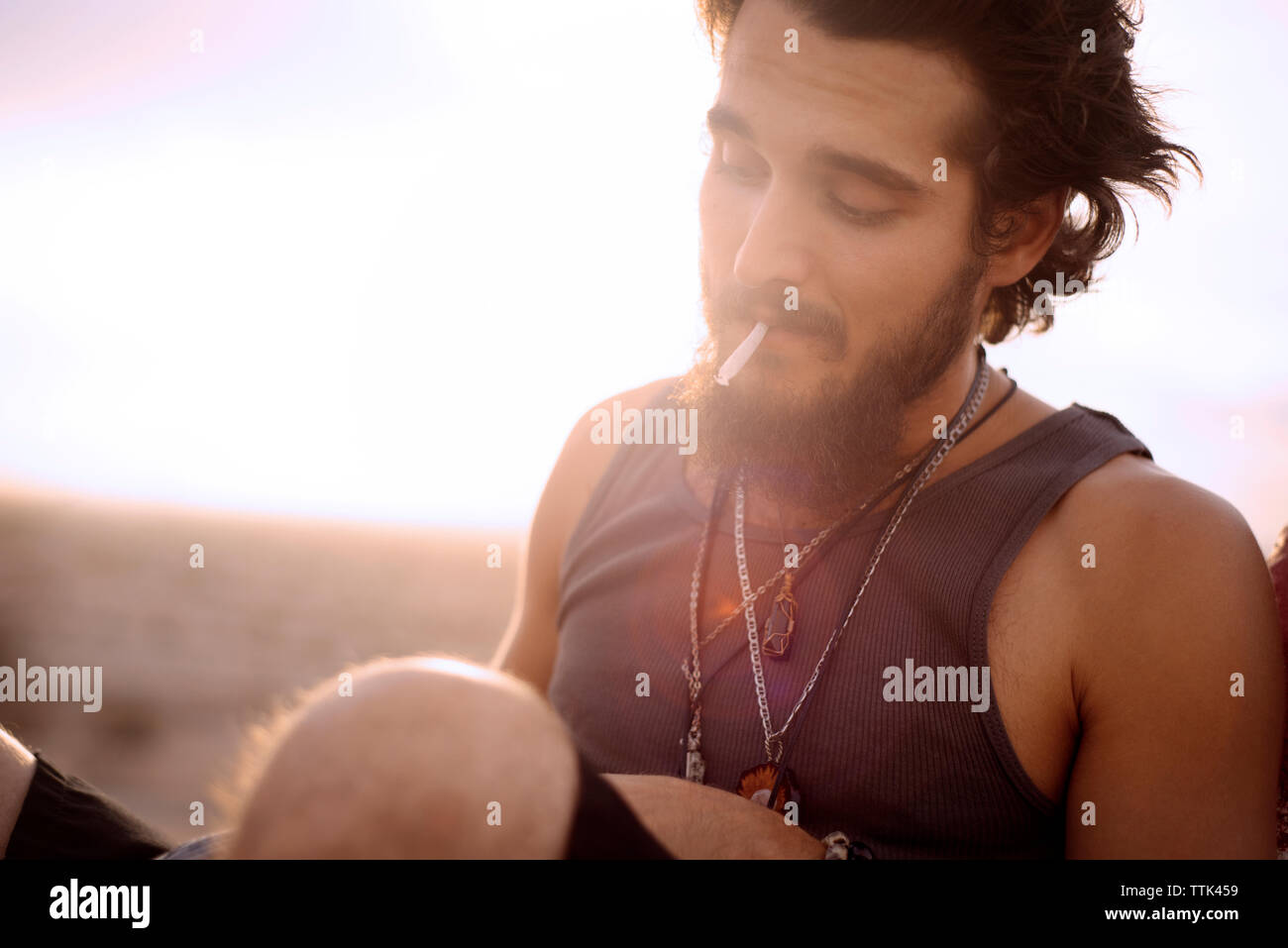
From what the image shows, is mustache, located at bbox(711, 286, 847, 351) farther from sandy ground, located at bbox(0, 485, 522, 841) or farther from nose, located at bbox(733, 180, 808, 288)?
sandy ground, located at bbox(0, 485, 522, 841)

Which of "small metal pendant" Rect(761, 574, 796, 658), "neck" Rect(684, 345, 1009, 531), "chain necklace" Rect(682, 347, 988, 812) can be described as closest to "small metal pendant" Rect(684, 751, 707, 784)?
"chain necklace" Rect(682, 347, 988, 812)

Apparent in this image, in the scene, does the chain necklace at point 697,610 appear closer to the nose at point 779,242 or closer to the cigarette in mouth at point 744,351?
the cigarette in mouth at point 744,351

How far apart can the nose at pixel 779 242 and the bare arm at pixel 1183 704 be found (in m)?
0.99

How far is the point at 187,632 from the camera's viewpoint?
13359mm

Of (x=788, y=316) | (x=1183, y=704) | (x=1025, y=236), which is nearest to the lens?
(x=1183, y=704)

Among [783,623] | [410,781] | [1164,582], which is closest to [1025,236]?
[1164,582]

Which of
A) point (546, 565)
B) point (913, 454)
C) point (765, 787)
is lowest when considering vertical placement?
point (765, 787)

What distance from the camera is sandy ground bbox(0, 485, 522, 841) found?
26.3 ft

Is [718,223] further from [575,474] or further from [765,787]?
[765,787]

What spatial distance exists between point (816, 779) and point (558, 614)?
92 centimetres

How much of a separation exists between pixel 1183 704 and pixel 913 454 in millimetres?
887

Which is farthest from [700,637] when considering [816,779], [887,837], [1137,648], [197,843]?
[197,843]

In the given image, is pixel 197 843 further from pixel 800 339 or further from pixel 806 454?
pixel 800 339
